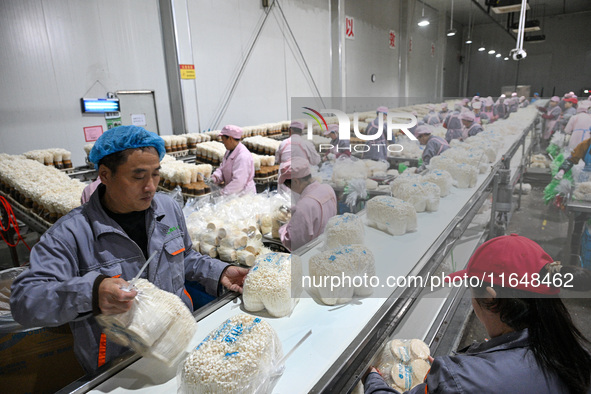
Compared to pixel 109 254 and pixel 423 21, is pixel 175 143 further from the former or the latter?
pixel 109 254

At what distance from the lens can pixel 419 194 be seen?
7.20 ft

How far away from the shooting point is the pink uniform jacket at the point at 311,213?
6.75 feet

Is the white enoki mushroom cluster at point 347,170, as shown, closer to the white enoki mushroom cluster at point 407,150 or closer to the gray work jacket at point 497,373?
the white enoki mushroom cluster at point 407,150

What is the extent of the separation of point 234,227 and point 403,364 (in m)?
1.32

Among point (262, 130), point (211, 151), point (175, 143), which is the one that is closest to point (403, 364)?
point (211, 151)

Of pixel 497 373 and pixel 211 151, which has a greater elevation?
pixel 211 151

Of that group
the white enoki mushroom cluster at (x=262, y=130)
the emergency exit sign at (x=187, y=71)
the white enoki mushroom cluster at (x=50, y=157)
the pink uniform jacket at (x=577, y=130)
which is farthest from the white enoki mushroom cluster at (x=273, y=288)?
the emergency exit sign at (x=187, y=71)

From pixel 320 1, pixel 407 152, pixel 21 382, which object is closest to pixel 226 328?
pixel 21 382

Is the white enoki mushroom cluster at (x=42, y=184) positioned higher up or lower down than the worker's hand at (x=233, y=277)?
higher up

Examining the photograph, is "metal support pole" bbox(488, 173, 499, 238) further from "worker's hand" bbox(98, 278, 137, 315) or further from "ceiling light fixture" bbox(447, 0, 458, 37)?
"worker's hand" bbox(98, 278, 137, 315)

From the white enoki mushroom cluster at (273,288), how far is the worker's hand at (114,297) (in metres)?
0.44

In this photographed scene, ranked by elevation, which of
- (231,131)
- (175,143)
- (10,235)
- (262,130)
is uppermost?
(231,131)

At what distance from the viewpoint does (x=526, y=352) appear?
0.98 m

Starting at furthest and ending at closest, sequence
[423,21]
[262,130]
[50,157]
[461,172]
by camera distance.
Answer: [262,130] < [50,157] < [423,21] < [461,172]
